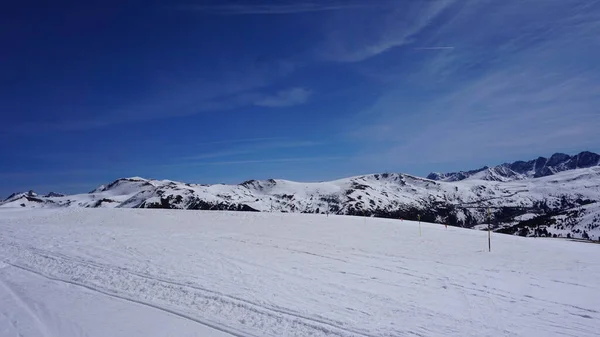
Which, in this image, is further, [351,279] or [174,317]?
[351,279]

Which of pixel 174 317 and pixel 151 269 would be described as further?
pixel 151 269

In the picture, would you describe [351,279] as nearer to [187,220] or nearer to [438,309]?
[438,309]

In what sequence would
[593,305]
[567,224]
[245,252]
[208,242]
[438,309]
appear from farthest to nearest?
1. [567,224]
2. [208,242]
3. [245,252]
4. [593,305]
5. [438,309]

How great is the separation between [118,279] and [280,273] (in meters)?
6.67

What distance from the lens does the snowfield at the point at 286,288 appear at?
9445mm

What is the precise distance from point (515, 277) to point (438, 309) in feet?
25.0

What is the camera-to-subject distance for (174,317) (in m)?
9.84

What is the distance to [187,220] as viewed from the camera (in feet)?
129

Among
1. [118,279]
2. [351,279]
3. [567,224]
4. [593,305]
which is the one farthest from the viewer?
[567,224]

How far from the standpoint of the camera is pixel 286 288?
12.9 m

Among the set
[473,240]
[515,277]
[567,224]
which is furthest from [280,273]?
[567,224]

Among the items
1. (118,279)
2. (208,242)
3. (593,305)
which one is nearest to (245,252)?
(208,242)

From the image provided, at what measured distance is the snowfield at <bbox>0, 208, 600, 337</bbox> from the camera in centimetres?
945

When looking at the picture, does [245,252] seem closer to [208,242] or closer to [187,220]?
[208,242]
